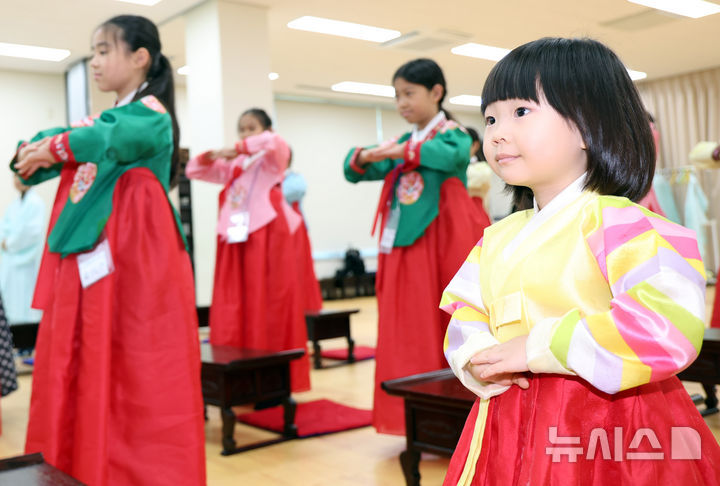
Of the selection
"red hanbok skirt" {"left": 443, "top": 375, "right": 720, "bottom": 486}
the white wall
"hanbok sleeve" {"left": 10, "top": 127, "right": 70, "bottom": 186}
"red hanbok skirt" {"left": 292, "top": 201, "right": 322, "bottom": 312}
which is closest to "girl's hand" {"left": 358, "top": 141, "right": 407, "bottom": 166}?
"hanbok sleeve" {"left": 10, "top": 127, "right": 70, "bottom": 186}

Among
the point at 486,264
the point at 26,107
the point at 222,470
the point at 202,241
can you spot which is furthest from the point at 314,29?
the point at 486,264

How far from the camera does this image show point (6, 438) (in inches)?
131

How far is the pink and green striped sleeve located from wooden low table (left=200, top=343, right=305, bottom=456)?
227 cm

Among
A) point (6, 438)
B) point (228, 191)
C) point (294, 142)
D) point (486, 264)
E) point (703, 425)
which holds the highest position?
point (294, 142)

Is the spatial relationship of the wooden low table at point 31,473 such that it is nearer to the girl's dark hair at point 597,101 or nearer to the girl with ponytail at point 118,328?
the girl with ponytail at point 118,328

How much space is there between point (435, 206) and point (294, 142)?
8.00 metres

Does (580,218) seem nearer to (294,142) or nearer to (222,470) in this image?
(222,470)

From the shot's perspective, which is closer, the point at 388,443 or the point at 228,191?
the point at 388,443

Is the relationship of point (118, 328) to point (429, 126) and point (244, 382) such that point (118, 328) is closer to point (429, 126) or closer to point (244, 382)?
point (244, 382)

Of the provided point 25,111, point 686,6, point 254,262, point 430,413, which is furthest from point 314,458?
point 25,111

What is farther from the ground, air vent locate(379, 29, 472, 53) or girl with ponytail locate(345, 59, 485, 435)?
air vent locate(379, 29, 472, 53)

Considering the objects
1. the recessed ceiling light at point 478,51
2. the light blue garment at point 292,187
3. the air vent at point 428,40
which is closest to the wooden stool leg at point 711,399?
the light blue garment at point 292,187

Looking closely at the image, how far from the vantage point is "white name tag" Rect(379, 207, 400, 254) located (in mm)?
2768

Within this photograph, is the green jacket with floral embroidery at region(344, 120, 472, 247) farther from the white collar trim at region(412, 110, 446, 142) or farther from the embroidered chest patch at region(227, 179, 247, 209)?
the embroidered chest patch at region(227, 179, 247, 209)
